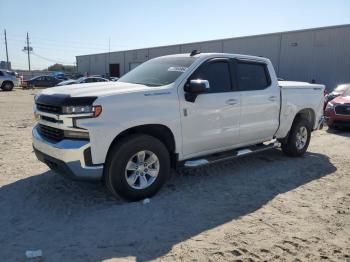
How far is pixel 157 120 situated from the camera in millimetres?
4527

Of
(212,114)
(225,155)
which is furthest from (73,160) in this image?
(225,155)

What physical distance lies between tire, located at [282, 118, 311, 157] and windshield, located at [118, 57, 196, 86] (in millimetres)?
2937

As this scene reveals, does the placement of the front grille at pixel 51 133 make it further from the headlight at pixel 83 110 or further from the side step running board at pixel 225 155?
the side step running board at pixel 225 155

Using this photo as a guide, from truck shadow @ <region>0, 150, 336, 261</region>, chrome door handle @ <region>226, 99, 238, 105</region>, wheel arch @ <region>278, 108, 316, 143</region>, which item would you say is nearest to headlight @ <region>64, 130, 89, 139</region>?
truck shadow @ <region>0, 150, 336, 261</region>

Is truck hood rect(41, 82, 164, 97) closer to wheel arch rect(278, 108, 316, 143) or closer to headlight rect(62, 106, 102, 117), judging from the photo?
headlight rect(62, 106, 102, 117)

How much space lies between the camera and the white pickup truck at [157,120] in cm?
407

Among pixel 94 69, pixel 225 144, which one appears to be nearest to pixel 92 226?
pixel 225 144

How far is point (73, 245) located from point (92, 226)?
0.44 m

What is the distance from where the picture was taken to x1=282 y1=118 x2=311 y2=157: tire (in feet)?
23.0

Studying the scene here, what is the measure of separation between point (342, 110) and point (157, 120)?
27.0 feet

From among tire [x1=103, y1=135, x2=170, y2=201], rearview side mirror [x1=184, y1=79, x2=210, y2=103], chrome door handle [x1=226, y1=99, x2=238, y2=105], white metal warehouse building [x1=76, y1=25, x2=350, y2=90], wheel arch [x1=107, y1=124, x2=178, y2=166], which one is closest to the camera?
tire [x1=103, y1=135, x2=170, y2=201]

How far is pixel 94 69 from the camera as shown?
5625 centimetres

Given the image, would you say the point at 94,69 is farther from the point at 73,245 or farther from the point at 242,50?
the point at 73,245

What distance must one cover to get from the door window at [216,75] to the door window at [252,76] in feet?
0.96
